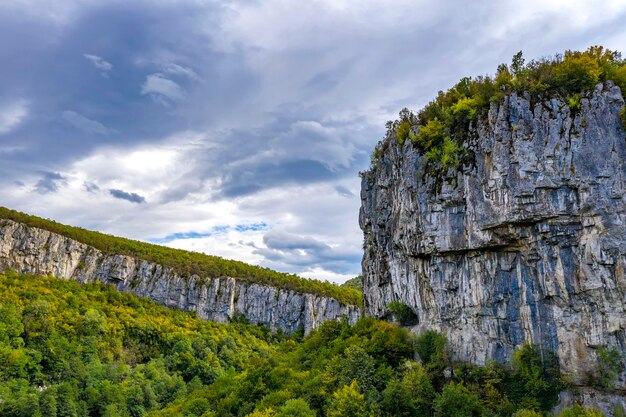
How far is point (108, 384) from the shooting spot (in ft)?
157

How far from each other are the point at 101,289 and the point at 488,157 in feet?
205

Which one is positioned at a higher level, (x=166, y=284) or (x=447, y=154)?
(x=447, y=154)

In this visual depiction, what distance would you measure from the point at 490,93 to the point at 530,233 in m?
8.87

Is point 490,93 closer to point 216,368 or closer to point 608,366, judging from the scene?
point 608,366

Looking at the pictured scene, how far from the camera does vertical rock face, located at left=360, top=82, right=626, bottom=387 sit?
24.3 meters

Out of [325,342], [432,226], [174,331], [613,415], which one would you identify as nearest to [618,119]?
[432,226]

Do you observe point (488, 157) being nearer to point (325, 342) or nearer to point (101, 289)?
point (325, 342)

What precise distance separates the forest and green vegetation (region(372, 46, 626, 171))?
12015 mm

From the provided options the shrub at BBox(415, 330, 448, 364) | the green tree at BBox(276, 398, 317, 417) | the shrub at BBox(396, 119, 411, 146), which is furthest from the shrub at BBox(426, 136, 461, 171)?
the green tree at BBox(276, 398, 317, 417)

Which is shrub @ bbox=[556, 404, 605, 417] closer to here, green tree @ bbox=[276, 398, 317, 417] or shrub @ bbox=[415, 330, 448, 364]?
shrub @ bbox=[415, 330, 448, 364]

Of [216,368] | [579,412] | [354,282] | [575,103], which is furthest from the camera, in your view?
[354,282]

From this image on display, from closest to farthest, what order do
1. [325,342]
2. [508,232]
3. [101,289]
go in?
1. [508,232]
2. [325,342]
3. [101,289]

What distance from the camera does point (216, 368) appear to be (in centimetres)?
6181

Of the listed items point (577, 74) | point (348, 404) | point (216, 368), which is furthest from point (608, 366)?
point (216, 368)
